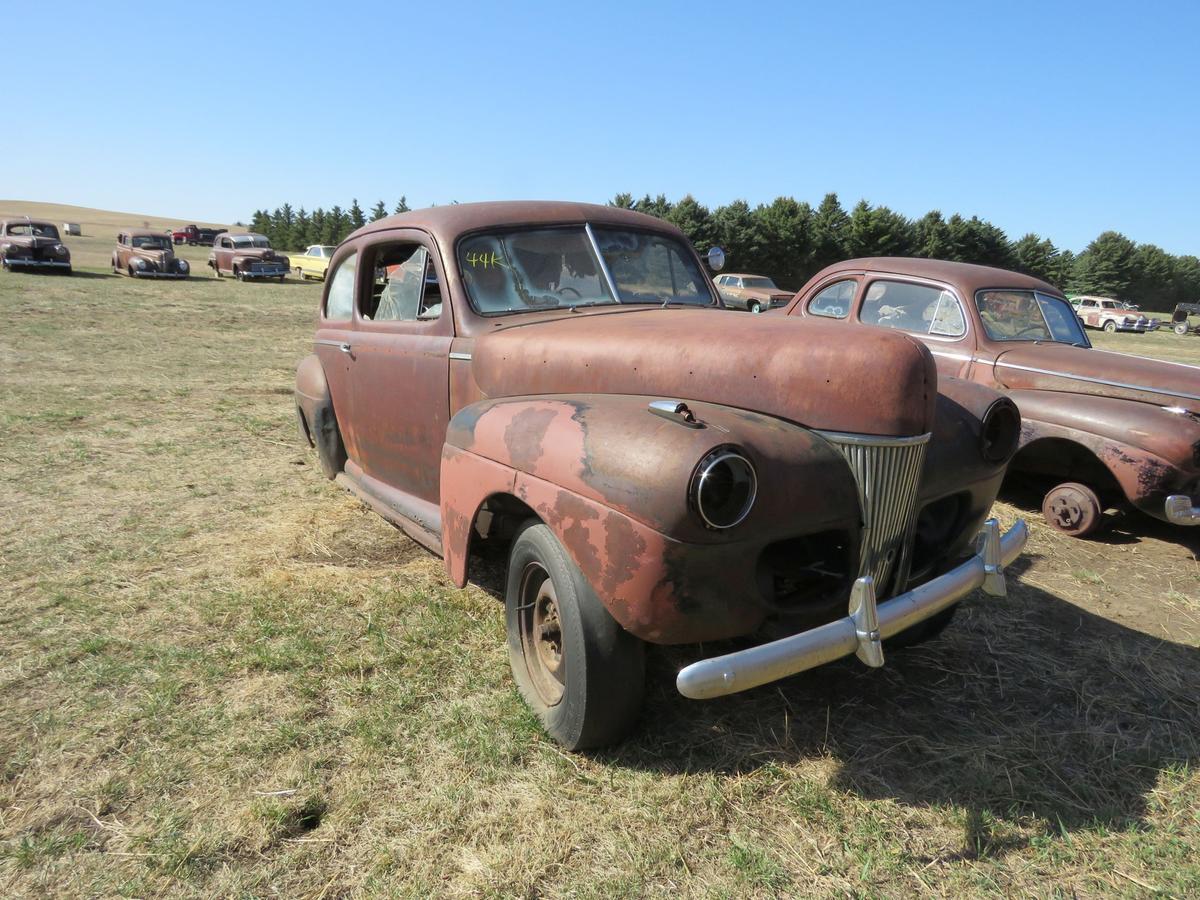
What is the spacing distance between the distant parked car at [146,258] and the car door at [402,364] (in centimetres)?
2317

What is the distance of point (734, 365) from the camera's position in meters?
2.59

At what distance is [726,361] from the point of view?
2.61m

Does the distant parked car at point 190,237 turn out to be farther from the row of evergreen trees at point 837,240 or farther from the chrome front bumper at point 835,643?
the chrome front bumper at point 835,643

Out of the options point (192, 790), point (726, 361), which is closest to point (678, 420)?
point (726, 361)

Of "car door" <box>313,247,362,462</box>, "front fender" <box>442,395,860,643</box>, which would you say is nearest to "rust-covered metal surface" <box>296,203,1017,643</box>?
"front fender" <box>442,395,860,643</box>

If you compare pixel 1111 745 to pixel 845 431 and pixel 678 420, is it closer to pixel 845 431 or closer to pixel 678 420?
pixel 845 431

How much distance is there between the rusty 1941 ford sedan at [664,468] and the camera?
83.4 inches

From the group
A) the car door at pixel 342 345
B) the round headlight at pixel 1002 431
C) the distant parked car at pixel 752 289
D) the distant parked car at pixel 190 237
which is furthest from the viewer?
the distant parked car at pixel 190 237

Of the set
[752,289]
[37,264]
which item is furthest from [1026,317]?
[37,264]

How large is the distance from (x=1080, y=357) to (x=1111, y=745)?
360cm

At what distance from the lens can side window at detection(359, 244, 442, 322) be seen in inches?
149

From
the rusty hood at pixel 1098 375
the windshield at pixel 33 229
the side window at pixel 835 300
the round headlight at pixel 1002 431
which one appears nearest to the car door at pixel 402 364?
the round headlight at pixel 1002 431

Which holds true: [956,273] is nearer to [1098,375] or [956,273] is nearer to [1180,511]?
[1098,375]

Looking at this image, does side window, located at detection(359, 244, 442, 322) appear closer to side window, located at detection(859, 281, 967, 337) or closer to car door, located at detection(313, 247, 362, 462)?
car door, located at detection(313, 247, 362, 462)
